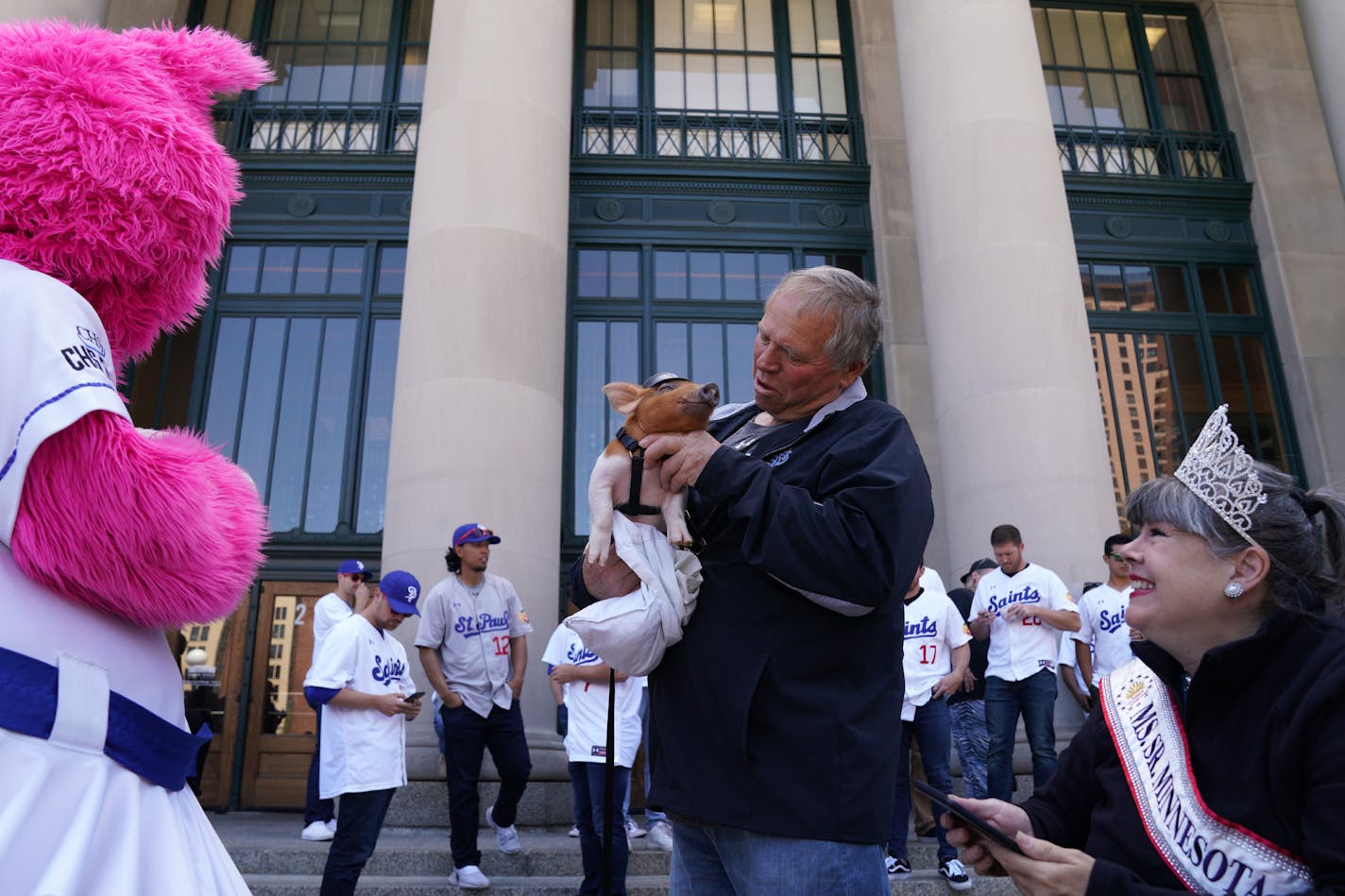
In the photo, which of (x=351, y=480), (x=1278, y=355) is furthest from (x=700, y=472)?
(x=1278, y=355)

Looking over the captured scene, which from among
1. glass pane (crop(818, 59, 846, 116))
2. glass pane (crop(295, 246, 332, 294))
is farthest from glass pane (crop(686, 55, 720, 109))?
glass pane (crop(295, 246, 332, 294))

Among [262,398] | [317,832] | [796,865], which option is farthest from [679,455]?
[262,398]

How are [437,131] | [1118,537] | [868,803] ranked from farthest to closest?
1. [437,131]
2. [1118,537]
3. [868,803]

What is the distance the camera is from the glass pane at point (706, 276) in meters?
13.2

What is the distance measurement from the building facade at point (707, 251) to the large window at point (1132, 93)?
0.05m

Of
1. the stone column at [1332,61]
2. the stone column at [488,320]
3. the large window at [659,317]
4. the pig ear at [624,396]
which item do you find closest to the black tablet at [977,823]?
the pig ear at [624,396]

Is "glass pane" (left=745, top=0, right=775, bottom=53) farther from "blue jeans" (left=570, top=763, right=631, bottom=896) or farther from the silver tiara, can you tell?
the silver tiara

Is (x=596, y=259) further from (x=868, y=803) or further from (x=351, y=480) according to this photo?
(x=868, y=803)

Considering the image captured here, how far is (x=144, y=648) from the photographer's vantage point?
2037 millimetres

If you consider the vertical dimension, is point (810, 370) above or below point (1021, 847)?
above

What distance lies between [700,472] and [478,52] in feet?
31.1

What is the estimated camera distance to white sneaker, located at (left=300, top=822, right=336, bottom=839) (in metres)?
8.01

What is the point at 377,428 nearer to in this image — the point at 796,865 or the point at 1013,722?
the point at 1013,722

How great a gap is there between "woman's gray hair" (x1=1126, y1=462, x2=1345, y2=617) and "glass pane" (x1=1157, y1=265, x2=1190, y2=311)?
12.6m
